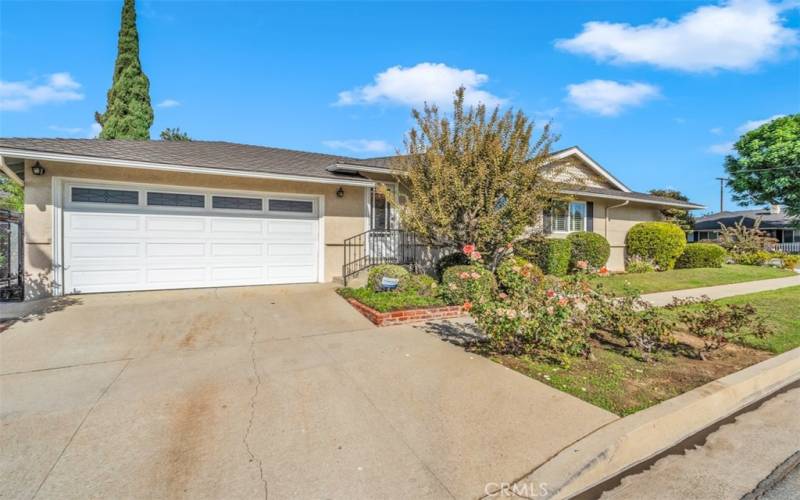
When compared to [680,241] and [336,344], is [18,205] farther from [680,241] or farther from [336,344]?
[680,241]

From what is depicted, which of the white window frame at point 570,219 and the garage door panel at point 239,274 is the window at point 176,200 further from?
the white window frame at point 570,219

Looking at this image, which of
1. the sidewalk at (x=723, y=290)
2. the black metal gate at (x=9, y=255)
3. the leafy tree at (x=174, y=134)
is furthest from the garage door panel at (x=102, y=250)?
the leafy tree at (x=174, y=134)

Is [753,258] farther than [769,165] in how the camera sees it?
No

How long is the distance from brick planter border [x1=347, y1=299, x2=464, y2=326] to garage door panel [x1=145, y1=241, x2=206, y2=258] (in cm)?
389

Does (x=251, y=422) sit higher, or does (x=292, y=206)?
(x=292, y=206)

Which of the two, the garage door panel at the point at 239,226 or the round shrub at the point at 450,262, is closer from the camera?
the garage door panel at the point at 239,226

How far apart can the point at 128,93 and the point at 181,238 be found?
1629 cm

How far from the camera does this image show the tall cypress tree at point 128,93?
18781 mm

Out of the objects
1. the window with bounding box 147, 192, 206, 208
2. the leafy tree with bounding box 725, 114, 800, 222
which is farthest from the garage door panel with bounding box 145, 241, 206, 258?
the leafy tree with bounding box 725, 114, 800, 222

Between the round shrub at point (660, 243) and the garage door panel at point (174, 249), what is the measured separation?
14.3 metres

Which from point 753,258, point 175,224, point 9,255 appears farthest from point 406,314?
point 753,258

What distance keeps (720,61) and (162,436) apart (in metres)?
Result: 18.4

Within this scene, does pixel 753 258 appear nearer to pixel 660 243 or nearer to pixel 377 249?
pixel 660 243

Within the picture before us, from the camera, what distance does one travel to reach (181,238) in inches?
317
